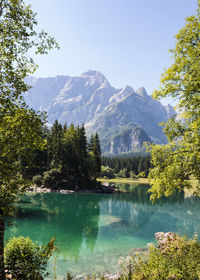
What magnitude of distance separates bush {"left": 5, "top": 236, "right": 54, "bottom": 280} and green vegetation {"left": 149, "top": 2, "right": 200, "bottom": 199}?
6499 millimetres

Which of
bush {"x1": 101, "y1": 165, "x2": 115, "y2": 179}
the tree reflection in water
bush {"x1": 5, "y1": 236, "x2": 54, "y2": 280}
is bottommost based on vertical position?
the tree reflection in water

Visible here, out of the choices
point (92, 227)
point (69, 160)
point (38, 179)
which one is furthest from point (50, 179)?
point (92, 227)

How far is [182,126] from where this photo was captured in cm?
1195

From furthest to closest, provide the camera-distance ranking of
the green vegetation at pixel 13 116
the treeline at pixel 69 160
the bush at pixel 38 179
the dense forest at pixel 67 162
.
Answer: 1. the treeline at pixel 69 160
2. the dense forest at pixel 67 162
3. the bush at pixel 38 179
4. the green vegetation at pixel 13 116

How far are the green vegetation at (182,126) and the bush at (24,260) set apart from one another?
650 cm

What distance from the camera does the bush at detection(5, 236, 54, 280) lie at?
898 cm

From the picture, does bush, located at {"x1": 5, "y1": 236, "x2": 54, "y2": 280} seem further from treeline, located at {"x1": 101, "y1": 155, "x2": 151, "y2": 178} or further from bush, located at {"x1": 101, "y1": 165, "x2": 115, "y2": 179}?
treeline, located at {"x1": 101, "y1": 155, "x2": 151, "y2": 178}

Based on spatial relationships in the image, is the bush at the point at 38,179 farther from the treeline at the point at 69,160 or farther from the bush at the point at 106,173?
the bush at the point at 106,173

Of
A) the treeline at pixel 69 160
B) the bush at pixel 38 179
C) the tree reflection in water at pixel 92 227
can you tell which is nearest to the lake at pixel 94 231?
the tree reflection in water at pixel 92 227

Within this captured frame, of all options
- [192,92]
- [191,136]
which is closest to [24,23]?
[192,92]

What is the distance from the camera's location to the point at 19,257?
31.3 ft

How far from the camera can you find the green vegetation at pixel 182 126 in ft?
35.1

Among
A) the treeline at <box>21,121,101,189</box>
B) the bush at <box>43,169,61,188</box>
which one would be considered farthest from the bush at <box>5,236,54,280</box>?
the treeline at <box>21,121,101,189</box>

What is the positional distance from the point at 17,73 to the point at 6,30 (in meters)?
A: 1.92
